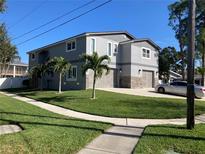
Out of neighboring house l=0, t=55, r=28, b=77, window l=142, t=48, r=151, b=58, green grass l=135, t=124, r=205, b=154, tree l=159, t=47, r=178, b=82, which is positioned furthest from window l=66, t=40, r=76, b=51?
neighboring house l=0, t=55, r=28, b=77

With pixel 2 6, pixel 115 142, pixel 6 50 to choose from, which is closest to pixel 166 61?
pixel 6 50

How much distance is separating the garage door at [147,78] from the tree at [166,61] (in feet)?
30.1

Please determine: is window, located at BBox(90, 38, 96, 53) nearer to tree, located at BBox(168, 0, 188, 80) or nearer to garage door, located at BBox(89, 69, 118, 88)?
garage door, located at BBox(89, 69, 118, 88)

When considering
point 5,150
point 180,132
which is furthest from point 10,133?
point 180,132

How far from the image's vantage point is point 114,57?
2966cm

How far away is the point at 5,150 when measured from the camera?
6.72 m

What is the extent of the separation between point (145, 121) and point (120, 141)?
382 centimetres

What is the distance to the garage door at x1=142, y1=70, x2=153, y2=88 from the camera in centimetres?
3194

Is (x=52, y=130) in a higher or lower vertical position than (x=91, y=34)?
lower

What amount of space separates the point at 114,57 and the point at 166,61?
1648 cm

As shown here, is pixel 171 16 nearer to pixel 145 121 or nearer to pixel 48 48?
pixel 48 48

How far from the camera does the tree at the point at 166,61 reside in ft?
138

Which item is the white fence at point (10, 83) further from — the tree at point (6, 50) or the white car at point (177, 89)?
the white car at point (177, 89)

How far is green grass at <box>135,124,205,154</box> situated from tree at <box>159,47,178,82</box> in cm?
3327
